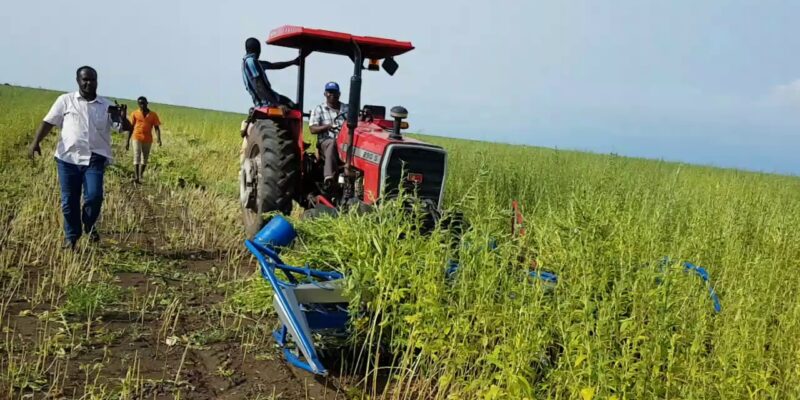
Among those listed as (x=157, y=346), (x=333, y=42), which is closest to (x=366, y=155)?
(x=333, y=42)

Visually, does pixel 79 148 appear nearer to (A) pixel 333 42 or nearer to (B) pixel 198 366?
(A) pixel 333 42

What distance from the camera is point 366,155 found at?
503 centimetres

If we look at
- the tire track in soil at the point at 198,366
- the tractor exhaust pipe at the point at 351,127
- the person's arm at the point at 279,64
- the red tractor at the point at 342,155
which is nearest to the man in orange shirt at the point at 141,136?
the red tractor at the point at 342,155

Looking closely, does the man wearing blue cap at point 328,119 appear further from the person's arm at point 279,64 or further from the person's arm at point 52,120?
the person's arm at point 52,120

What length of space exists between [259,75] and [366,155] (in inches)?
61.4

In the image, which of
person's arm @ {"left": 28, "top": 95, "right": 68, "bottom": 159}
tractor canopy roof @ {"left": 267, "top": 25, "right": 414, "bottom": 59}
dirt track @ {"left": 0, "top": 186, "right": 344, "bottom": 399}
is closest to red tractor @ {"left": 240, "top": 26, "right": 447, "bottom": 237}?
tractor canopy roof @ {"left": 267, "top": 25, "right": 414, "bottom": 59}

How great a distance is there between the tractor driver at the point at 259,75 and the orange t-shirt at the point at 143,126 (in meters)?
4.37

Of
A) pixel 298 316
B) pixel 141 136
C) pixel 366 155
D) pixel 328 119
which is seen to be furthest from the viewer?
pixel 141 136

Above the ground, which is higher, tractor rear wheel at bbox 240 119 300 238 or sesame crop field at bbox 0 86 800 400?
tractor rear wheel at bbox 240 119 300 238

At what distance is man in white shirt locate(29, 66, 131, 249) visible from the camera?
5.15m

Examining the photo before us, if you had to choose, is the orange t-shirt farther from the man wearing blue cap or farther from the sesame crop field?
the man wearing blue cap

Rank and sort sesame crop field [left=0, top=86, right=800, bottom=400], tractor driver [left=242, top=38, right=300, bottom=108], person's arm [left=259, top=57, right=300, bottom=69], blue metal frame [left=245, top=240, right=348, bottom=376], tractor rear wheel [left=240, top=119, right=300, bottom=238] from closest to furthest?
sesame crop field [left=0, top=86, right=800, bottom=400] < blue metal frame [left=245, top=240, right=348, bottom=376] < tractor rear wheel [left=240, top=119, right=300, bottom=238] < tractor driver [left=242, top=38, right=300, bottom=108] < person's arm [left=259, top=57, right=300, bottom=69]

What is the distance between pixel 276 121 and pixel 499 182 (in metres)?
3.24

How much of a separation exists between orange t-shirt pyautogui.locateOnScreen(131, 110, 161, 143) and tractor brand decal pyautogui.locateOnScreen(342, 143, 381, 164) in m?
5.73
